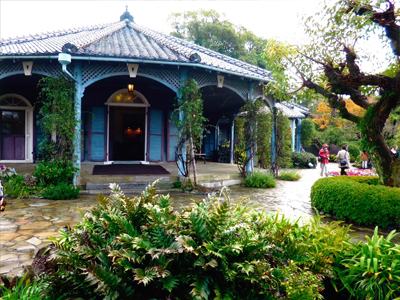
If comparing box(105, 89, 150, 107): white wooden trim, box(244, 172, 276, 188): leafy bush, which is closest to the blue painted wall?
box(105, 89, 150, 107): white wooden trim

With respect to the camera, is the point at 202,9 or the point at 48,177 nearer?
the point at 48,177

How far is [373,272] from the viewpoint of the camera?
7.79 feet

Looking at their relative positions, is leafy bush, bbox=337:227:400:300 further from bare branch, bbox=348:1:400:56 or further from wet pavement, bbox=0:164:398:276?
bare branch, bbox=348:1:400:56

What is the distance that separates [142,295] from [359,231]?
4.03 m

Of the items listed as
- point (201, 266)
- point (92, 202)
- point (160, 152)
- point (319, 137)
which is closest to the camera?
point (201, 266)

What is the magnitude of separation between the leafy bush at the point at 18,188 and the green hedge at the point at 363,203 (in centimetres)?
663

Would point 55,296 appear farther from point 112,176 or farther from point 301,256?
point 112,176

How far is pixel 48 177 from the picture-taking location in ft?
23.3

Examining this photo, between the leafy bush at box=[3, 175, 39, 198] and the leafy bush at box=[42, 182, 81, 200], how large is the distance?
1.26ft

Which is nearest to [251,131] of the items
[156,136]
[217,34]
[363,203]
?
[156,136]

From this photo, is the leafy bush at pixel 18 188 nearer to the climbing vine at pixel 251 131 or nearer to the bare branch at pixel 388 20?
the climbing vine at pixel 251 131

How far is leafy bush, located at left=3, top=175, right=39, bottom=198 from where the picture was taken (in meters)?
6.76

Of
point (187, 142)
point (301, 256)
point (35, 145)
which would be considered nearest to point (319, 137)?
point (187, 142)

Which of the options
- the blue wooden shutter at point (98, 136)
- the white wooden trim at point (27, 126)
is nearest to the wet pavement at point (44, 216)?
the blue wooden shutter at point (98, 136)
